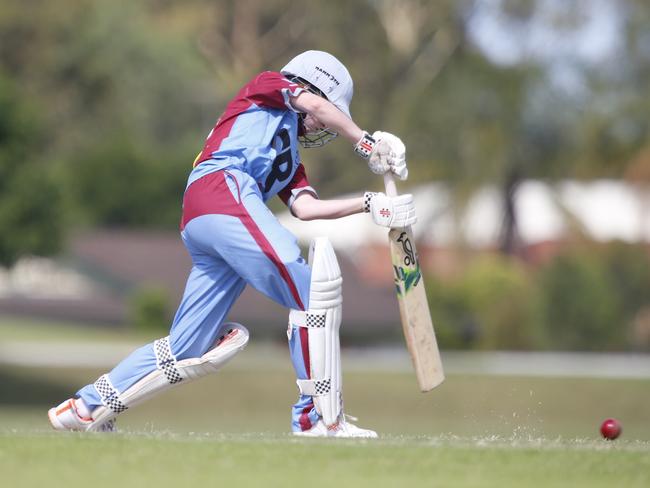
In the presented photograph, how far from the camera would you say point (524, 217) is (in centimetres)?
5072

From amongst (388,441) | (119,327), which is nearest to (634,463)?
(388,441)

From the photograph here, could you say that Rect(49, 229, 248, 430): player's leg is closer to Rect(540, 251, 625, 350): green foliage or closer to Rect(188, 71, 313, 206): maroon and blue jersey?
Answer: Rect(188, 71, 313, 206): maroon and blue jersey

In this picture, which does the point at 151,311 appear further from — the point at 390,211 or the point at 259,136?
the point at 390,211

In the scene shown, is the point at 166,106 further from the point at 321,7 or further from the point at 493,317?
the point at 493,317

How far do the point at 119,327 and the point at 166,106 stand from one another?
83.6ft

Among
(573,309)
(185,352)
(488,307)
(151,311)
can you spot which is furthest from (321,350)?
(151,311)

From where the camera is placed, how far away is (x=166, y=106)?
6359 cm

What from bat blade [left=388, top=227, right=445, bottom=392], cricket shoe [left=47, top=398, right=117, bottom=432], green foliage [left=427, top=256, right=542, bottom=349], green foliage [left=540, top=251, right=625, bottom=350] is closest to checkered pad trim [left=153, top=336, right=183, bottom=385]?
cricket shoe [left=47, top=398, right=117, bottom=432]

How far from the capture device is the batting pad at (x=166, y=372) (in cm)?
749

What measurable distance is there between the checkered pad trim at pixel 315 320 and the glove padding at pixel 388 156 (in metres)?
0.84

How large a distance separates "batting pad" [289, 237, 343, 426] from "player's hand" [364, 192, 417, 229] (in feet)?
1.13

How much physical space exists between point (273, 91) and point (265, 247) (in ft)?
2.71

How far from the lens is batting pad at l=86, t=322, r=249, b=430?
295 inches

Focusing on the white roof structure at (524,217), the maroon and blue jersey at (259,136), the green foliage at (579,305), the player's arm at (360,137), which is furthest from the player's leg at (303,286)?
the white roof structure at (524,217)
